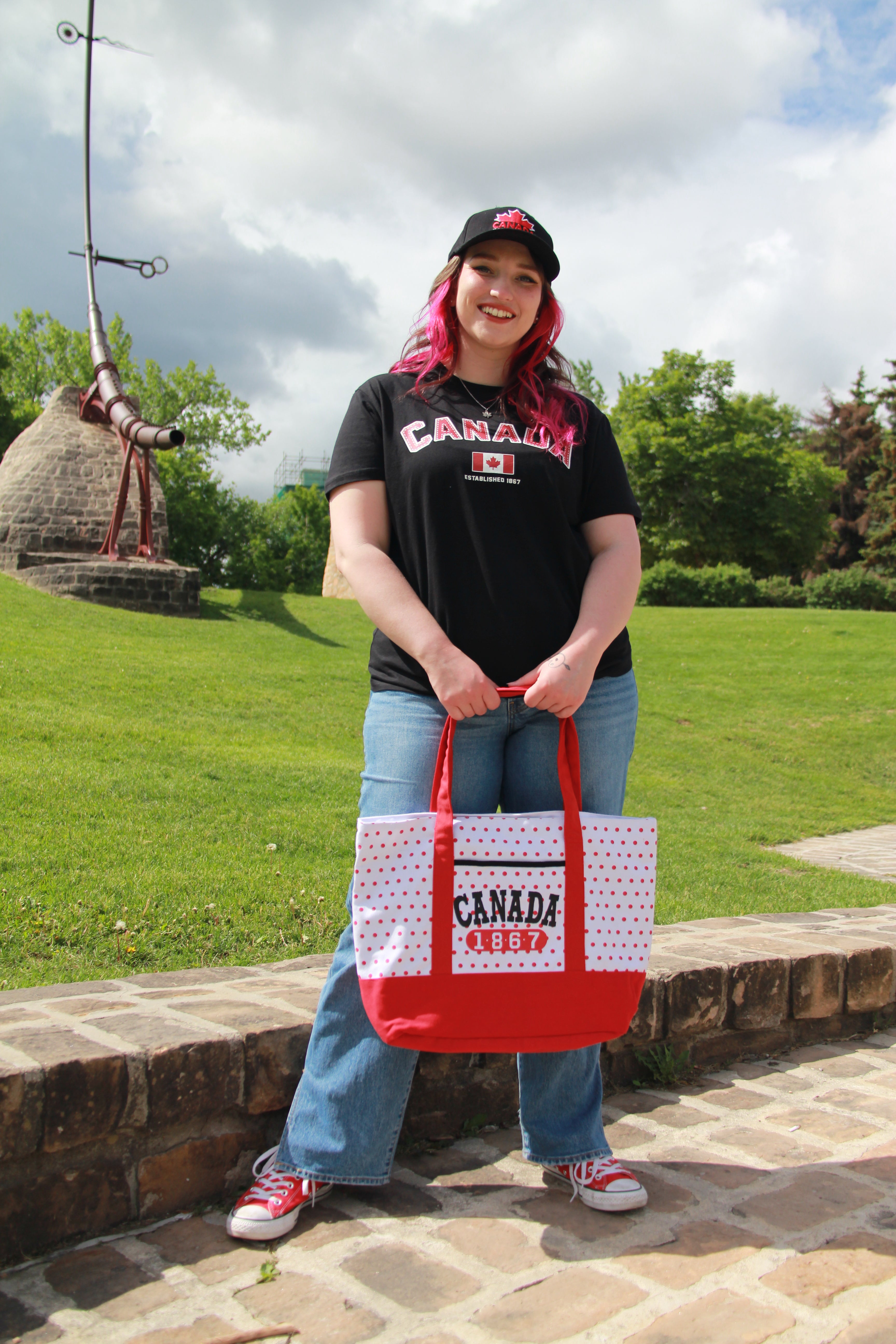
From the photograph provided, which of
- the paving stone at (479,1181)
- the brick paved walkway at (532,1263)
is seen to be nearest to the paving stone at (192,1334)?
the brick paved walkway at (532,1263)

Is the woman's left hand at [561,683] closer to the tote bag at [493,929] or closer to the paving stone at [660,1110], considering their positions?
the tote bag at [493,929]

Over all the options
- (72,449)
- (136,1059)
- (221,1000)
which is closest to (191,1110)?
(136,1059)

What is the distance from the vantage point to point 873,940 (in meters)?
3.75

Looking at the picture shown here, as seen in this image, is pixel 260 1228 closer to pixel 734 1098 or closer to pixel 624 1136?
pixel 624 1136

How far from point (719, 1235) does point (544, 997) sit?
0.66 m

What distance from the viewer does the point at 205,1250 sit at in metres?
2.10

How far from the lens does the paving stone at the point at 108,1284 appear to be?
1.87m

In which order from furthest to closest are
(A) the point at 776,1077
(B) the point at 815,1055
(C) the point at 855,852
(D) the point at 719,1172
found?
(C) the point at 855,852 < (B) the point at 815,1055 < (A) the point at 776,1077 < (D) the point at 719,1172

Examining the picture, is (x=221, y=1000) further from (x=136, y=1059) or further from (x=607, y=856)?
(x=607, y=856)

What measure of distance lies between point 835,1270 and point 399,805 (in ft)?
4.17

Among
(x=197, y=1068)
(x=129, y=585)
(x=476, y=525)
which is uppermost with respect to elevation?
(x=129, y=585)

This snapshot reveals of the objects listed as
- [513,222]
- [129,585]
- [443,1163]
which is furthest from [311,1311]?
[129,585]

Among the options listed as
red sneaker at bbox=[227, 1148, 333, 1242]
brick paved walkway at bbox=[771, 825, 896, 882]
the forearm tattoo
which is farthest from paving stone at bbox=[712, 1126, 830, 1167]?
brick paved walkway at bbox=[771, 825, 896, 882]

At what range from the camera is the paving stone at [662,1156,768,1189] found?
7.97 feet
